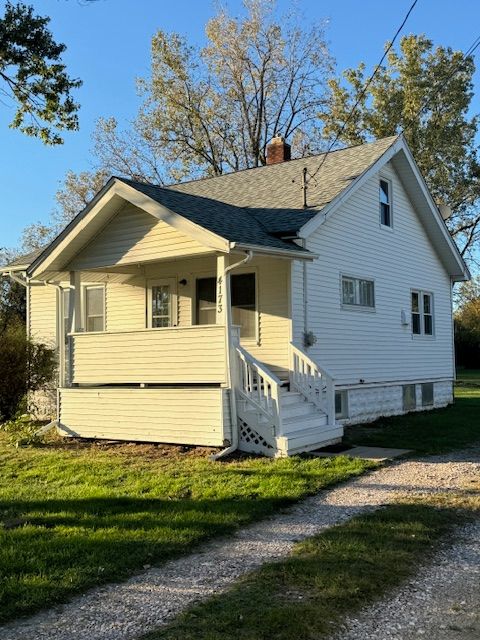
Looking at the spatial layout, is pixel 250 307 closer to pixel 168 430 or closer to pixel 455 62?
pixel 168 430

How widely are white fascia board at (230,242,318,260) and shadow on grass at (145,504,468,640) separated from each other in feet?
16.2

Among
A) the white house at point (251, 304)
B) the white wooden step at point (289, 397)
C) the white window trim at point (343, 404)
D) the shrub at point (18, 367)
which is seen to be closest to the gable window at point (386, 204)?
the white house at point (251, 304)

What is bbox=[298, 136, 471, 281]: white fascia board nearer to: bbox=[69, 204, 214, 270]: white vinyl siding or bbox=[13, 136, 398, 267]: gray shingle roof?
bbox=[13, 136, 398, 267]: gray shingle roof

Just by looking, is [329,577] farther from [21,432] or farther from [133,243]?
[21,432]

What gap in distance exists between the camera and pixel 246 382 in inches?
402

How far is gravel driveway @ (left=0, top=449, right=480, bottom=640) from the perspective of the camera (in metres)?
3.98

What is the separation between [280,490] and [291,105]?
1144 inches

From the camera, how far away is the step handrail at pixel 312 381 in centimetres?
1120

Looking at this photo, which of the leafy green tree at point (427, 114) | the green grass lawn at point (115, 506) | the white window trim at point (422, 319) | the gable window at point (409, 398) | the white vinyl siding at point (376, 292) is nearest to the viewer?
the green grass lawn at point (115, 506)

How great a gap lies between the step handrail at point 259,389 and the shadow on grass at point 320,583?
3580 mm

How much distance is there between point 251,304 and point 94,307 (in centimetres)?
511

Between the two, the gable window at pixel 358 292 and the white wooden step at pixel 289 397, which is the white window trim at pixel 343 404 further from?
the white wooden step at pixel 289 397

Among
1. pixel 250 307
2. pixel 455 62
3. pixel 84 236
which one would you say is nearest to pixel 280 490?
pixel 250 307

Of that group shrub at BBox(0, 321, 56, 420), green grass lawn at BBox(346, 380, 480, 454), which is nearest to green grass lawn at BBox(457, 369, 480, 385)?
green grass lawn at BBox(346, 380, 480, 454)
